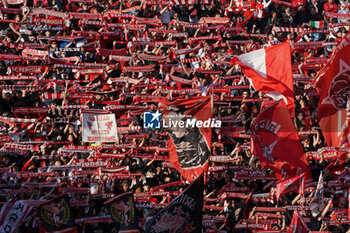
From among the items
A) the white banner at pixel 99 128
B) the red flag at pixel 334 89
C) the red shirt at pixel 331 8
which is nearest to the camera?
the red flag at pixel 334 89

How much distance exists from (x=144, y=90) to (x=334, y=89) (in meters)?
6.42

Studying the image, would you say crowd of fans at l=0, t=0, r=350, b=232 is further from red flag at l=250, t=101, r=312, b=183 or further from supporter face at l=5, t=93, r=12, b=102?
red flag at l=250, t=101, r=312, b=183

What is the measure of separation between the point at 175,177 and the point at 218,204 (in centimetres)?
137

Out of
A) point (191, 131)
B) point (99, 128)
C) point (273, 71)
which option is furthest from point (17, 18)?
point (273, 71)

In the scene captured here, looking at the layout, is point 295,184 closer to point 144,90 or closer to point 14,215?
point 14,215

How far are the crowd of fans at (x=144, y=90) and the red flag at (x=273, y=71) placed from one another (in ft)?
4.51

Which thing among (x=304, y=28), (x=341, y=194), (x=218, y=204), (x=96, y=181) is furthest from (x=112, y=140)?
(x=304, y=28)

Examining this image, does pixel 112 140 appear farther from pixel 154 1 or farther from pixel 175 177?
pixel 154 1

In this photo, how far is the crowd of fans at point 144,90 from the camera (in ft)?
62.9

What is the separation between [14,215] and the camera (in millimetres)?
17047

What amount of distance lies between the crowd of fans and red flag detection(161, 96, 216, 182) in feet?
3.60

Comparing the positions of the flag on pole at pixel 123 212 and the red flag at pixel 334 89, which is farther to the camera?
the red flag at pixel 334 89

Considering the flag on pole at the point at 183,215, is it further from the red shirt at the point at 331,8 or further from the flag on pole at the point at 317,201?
the red shirt at the point at 331,8

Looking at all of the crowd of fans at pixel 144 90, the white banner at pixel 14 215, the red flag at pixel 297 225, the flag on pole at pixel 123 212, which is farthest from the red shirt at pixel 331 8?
the white banner at pixel 14 215
